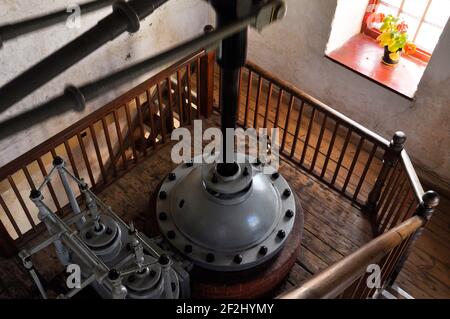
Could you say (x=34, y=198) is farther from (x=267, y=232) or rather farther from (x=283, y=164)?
(x=283, y=164)

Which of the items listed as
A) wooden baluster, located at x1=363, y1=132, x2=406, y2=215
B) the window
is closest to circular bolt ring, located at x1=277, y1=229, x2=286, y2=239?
wooden baluster, located at x1=363, y1=132, x2=406, y2=215

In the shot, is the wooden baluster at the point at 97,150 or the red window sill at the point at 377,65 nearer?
the wooden baluster at the point at 97,150

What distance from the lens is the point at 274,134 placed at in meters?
3.61

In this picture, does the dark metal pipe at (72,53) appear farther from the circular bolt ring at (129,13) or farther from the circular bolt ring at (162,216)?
the circular bolt ring at (162,216)

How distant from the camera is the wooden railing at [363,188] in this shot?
1.53 meters

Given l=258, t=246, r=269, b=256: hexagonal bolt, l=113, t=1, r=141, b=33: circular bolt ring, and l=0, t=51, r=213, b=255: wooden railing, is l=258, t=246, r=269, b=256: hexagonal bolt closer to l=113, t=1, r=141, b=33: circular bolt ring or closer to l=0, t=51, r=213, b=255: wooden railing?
l=0, t=51, r=213, b=255: wooden railing

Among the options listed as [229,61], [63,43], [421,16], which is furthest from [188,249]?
[421,16]

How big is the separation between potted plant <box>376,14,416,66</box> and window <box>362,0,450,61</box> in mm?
68

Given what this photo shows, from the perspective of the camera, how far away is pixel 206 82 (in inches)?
139

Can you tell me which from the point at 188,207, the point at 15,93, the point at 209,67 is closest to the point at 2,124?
the point at 15,93

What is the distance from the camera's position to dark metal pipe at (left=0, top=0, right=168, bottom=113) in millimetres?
693

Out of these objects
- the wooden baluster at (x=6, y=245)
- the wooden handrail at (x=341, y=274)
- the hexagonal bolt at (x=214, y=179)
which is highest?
the wooden handrail at (x=341, y=274)

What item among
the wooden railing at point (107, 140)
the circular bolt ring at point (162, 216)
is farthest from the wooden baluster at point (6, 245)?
the circular bolt ring at point (162, 216)

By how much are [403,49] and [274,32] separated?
1.21 m
